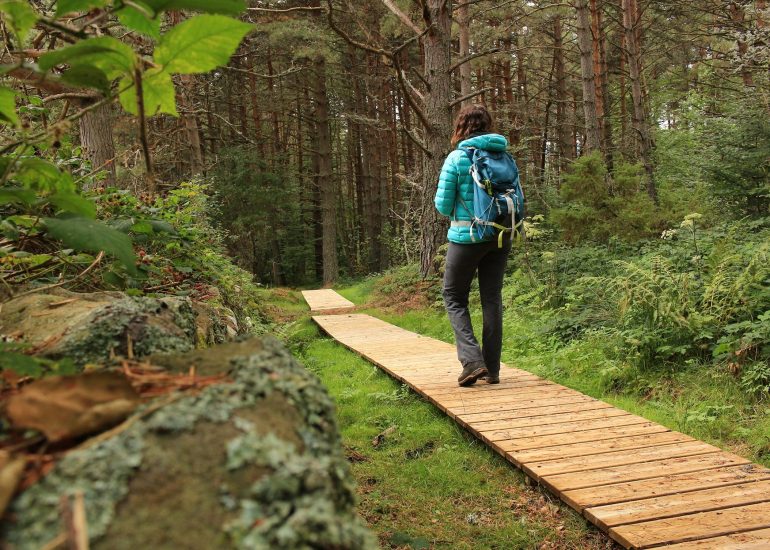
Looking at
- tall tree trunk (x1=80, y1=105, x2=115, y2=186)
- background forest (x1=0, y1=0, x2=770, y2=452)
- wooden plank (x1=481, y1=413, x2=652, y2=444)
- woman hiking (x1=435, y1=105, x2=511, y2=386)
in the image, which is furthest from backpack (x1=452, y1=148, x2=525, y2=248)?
tall tree trunk (x1=80, y1=105, x2=115, y2=186)

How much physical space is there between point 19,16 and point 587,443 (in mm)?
3533

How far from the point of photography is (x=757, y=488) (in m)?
2.88

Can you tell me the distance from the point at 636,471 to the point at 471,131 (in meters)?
2.80

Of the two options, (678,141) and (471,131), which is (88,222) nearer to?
(471,131)

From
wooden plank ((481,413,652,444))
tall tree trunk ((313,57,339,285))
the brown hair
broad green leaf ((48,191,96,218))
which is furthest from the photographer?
tall tree trunk ((313,57,339,285))

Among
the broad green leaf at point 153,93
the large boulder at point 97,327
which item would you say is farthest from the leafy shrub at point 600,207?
the broad green leaf at point 153,93

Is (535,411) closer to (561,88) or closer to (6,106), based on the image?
(6,106)

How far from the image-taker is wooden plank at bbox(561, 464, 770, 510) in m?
2.84

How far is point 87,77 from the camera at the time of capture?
1095 millimetres

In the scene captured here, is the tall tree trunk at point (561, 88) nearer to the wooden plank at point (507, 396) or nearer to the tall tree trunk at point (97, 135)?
the tall tree trunk at point (97, 135)

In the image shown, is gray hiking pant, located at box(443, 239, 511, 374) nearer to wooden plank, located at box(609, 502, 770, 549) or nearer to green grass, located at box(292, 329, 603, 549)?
green grass, located at box(292, 329, 603, 549)

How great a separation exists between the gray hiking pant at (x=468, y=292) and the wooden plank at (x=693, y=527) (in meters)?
2.28

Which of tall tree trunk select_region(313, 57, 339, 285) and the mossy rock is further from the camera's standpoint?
tall tree trunk select_region(313, 57, 339, 285)

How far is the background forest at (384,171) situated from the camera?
3.96 feet
